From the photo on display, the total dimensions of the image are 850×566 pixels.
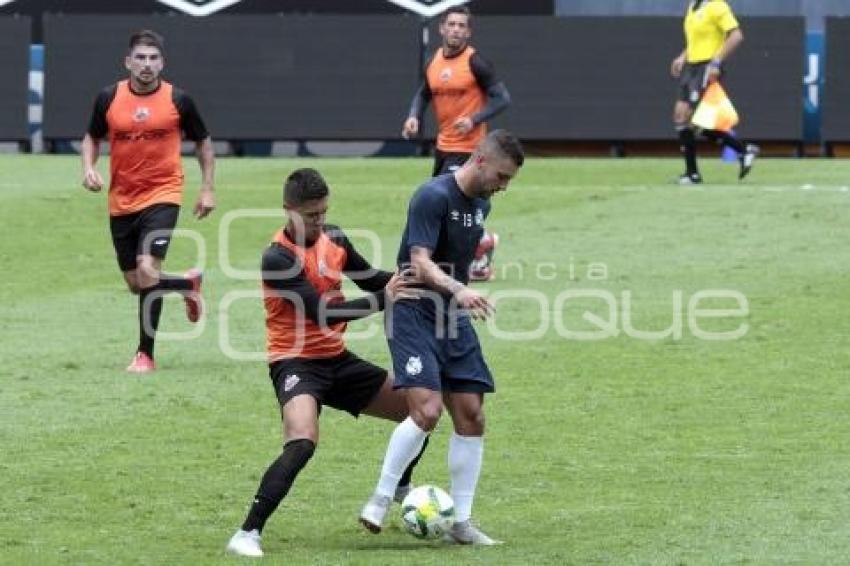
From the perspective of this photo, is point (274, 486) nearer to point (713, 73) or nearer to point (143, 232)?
point (143, 232)

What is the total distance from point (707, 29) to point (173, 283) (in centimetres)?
1242

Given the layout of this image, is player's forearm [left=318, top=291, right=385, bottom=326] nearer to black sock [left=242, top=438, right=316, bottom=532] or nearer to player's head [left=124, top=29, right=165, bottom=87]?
black sock [left=242, top=438, right=316, bottom=532]

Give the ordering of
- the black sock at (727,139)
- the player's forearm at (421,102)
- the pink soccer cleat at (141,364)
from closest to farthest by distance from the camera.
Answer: the pink soccer cleat at (141,364), the player's forearm at (421,102), the black sock at (727,139)

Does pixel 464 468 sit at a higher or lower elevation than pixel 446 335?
lower

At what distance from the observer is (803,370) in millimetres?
15297

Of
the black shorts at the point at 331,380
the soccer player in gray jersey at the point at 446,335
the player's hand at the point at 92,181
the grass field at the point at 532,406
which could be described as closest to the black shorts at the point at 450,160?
the grass field at the point at 532,406

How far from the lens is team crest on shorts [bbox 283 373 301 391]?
10.3 metres

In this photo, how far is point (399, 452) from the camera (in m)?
10.2

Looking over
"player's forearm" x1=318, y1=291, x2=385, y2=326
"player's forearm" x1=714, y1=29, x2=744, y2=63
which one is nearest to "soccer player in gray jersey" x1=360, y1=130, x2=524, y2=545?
"player's forearm" x1=318, y1=291, x2=385, y2=326

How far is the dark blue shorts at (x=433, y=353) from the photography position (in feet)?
33.2

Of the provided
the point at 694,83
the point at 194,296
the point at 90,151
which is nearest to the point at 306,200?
the point at 194,296

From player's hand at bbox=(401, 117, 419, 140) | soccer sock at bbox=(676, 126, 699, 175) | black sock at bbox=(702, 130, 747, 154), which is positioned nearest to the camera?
player's hand at bbox=(401, 117, 419, 140)

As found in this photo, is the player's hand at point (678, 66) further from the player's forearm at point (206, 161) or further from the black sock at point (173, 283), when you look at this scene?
the black sock at point (173, 283)

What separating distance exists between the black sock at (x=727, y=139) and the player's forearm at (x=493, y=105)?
716 cm
